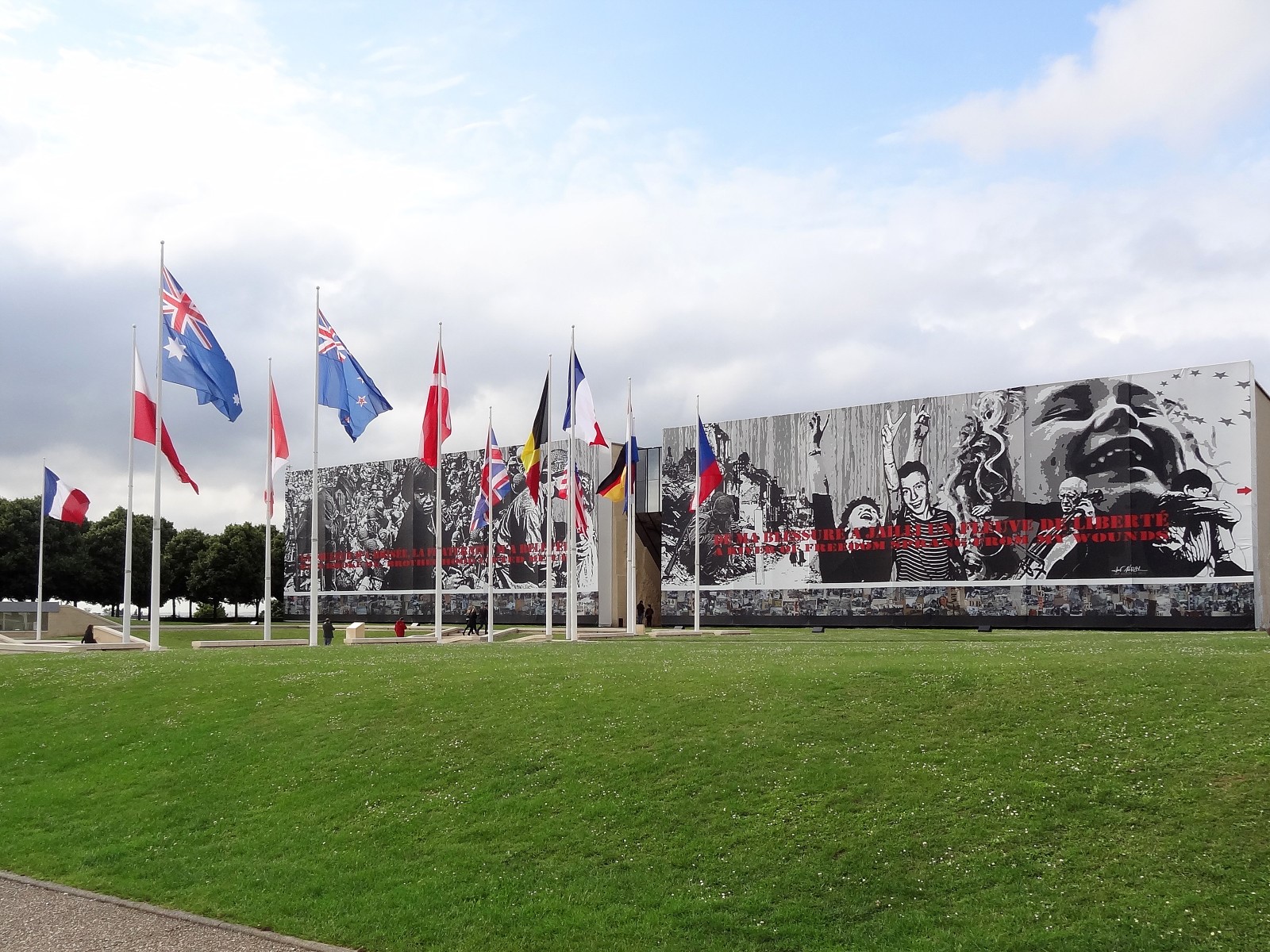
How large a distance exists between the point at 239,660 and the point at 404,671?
Result: 7386mm

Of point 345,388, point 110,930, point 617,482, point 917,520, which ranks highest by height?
point 345,388

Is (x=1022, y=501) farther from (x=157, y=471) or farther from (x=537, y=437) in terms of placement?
(x=157, y=471)

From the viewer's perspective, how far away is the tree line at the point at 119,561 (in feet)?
295

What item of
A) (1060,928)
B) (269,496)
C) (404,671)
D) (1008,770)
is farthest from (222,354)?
(1060,928)

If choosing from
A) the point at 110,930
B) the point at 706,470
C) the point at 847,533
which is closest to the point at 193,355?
the point at 706,470

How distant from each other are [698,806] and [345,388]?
84.0 feet

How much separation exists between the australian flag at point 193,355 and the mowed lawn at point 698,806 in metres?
15.2

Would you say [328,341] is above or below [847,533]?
above

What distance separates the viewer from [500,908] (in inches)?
486

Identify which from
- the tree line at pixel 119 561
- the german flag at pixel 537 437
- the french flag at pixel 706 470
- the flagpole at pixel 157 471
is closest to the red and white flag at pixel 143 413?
the flagpole at pixel 157 471

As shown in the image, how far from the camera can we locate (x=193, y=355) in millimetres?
34750

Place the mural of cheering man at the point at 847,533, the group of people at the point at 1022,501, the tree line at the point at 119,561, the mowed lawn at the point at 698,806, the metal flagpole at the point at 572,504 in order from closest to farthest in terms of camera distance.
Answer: the mowed lawn at the point at 698,806 → the metal flagpole at the point at 572,504 → the group of people at the point at 1022,501 → the mural of cheering man at the point at 847,533 → the tree line at the point at 119,561

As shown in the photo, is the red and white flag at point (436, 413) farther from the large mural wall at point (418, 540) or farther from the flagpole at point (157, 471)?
the large mural wall at point (418, 540)

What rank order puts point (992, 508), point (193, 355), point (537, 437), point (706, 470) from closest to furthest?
point (193, 355) < point (537, 437) < point (706, 470) < point (992, 508)
